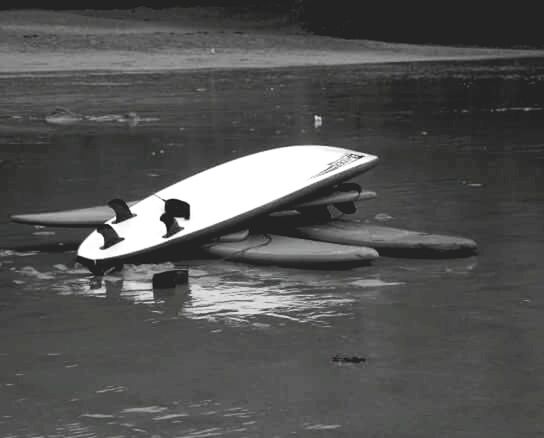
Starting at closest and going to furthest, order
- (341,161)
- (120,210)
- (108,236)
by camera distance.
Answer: (108,236), (120,210), (341,161)

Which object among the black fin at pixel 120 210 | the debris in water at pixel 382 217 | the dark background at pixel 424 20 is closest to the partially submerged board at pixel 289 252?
the black fin at pixel 120 210

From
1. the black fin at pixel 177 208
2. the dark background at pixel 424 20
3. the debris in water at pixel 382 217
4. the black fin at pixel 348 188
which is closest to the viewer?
the black fin at pixel 177 208

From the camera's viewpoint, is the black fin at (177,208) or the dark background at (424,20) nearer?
the black fin at (177,208)

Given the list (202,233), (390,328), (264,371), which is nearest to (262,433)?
(264,371)

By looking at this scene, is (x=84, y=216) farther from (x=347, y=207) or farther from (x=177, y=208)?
(x=347, y=207)

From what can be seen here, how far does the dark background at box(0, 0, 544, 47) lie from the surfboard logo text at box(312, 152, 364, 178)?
4347 cm

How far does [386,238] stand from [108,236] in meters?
1.68

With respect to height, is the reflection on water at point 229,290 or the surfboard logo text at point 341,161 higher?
the surfboard logo text at point 341,161

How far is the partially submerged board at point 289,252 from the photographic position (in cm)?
855

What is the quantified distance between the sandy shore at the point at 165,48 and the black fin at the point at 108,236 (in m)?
27.3

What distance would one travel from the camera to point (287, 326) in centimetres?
711

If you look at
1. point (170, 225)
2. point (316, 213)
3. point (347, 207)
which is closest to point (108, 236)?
point (170, 225)

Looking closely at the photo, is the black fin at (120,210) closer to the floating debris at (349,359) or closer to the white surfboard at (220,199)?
the white surfboard at (220,199)

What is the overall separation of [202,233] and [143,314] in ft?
4.87
